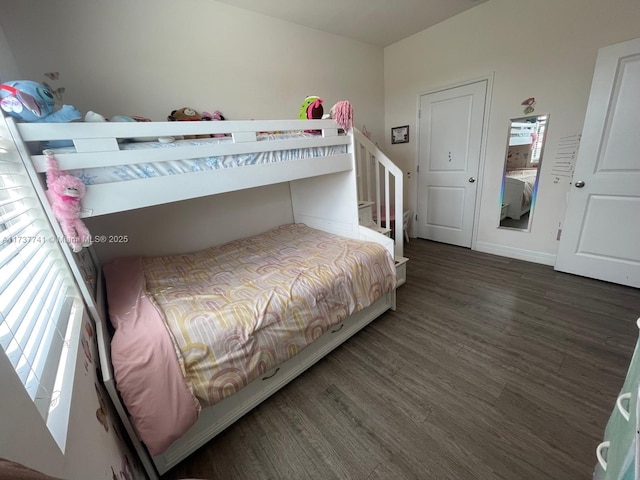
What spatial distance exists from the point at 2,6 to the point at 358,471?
310 centimetres

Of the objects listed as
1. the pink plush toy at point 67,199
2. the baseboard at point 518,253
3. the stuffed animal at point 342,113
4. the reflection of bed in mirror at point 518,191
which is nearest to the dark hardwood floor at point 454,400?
the baseboard at point 518,253

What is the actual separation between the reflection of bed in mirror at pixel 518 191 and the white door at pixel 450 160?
1.05 feet

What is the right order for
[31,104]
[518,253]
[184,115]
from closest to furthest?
[31,104]
[184,115]
[518,253]

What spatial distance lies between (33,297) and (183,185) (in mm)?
747

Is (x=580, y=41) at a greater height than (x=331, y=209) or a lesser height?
greater

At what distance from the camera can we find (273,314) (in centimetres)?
137

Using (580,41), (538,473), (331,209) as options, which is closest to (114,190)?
(331,209)

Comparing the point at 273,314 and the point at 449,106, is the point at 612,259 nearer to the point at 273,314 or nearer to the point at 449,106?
the point at 449,106

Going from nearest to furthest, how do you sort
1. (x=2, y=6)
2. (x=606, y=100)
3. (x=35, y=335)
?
(x=35, y=335)
(x=2, y=6)
(x=606, y=100)

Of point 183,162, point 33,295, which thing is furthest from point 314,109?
point 33,295

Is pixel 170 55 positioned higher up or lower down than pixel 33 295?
higher up

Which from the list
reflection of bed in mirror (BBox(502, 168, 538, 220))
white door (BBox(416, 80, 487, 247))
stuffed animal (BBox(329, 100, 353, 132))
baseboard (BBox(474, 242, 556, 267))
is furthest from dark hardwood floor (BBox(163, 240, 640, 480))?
stuffed animal (BBox(329, 100, 353, 132))

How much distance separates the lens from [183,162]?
136cm

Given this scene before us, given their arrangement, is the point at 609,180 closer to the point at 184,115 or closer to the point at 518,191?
the point at 518,191
